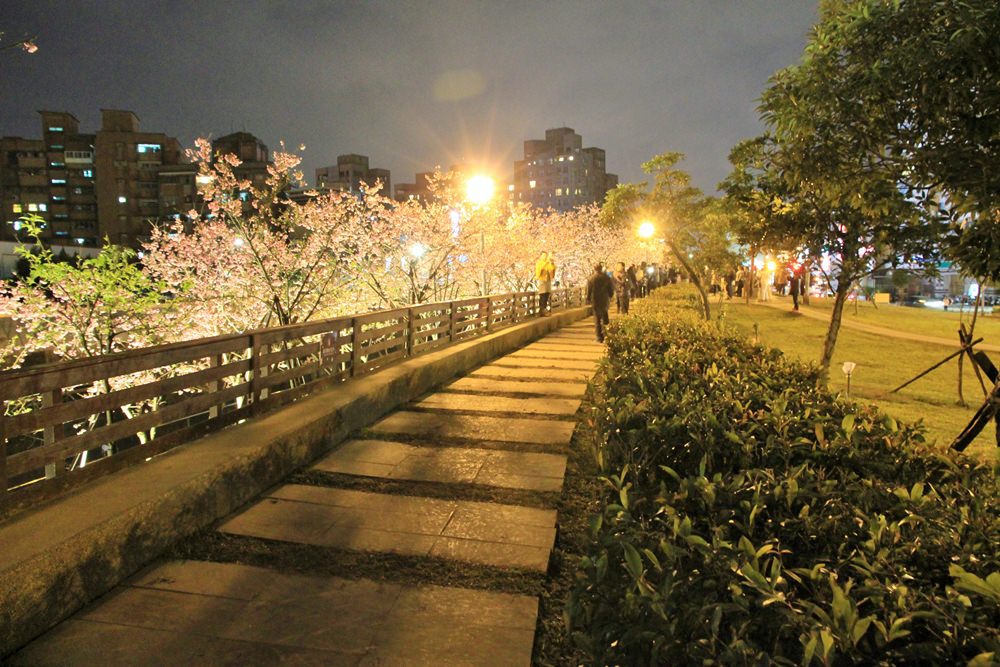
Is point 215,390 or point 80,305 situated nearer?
point 215,390

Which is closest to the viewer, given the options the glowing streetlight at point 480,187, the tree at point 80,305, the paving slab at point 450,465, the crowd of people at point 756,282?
the paving slab at point 450,465

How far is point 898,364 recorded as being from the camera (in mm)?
15695

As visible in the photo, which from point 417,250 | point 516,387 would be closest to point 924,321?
point 417,250

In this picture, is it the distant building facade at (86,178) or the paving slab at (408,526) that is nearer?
the paving slab at (408,526)

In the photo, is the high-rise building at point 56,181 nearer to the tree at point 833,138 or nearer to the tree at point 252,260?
the tree at point 252,260

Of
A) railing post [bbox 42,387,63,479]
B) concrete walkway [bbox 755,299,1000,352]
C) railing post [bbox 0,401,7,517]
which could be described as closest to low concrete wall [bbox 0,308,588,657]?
railing post [bbox 0,401,7,517]

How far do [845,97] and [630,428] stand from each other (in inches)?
116

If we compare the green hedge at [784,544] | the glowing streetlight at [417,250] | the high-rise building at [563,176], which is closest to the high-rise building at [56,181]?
the glowing streetlight at [417,250]

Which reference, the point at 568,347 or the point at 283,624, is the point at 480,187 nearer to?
the point at 568,347

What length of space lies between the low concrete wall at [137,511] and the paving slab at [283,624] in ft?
0.42

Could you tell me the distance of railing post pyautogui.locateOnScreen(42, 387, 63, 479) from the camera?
3.64m

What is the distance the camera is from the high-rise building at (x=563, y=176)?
130 meters

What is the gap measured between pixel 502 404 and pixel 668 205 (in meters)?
13.2

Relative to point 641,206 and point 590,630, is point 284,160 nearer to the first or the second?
point 641,206
